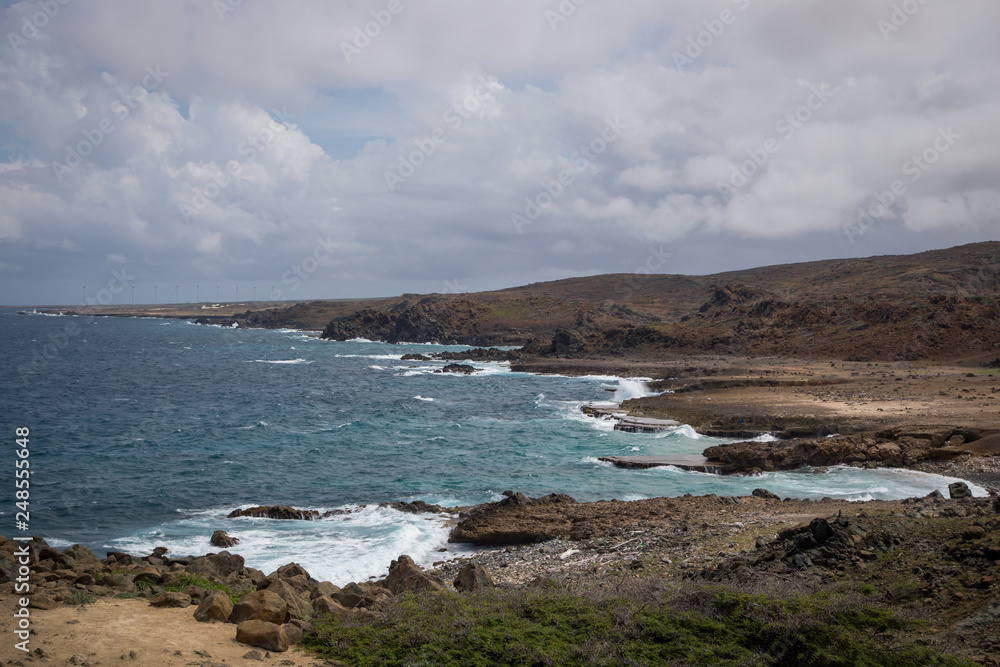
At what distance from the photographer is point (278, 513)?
2000 cm

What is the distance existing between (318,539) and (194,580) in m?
6.73

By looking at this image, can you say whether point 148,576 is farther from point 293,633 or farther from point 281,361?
point 281,361

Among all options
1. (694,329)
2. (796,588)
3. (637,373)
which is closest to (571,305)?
(694,329)

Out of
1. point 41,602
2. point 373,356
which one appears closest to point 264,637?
point 41,602

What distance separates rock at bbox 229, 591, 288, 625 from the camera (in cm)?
845

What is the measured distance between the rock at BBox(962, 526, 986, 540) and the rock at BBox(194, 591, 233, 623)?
34.0 ft

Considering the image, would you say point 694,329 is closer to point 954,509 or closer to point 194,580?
point 954,509

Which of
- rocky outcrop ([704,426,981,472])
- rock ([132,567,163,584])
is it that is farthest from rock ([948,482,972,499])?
rock ([132,567,163,584])

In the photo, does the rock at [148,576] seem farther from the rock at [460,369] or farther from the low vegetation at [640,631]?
the rock at [460,369]

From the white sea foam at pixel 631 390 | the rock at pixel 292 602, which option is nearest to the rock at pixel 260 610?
the rock at pixel 292 602

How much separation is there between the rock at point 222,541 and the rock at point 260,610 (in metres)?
8.71

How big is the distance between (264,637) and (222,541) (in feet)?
32.5

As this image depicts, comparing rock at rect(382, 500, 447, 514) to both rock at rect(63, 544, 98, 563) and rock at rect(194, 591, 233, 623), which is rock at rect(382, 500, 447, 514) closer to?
rock at rect(63, 544, 98, 563)

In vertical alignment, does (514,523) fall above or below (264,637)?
below
